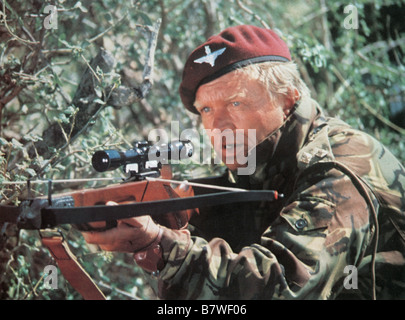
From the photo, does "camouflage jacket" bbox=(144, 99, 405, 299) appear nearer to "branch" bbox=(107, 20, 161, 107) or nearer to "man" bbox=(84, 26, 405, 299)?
"man" bbox=(84, 26, 405, 299)

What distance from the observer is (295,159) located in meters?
2.30

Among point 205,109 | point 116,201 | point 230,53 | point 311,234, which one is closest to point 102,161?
point 116,201

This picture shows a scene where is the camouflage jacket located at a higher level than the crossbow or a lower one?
lower

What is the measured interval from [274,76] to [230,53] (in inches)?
8.7

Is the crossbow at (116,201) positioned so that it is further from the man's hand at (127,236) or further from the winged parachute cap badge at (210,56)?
the winged parachute cap badge at (210,56)

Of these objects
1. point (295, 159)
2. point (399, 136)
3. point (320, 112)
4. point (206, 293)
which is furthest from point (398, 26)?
point (206, 293)

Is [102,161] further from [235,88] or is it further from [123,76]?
[123,76]

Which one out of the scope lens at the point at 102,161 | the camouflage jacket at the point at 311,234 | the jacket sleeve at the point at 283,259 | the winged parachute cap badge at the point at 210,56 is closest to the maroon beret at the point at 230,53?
the winged parachute cap badge at the point at 210,56

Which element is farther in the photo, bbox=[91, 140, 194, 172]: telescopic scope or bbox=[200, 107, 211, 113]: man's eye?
bbox=[200, 107, 211, 113]: man's eye

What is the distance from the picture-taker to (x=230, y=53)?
2309mm

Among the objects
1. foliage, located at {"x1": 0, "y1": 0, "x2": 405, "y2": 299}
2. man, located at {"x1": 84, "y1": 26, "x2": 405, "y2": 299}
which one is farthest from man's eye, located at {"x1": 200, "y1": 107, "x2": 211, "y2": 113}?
foliage, located at {"x1": 0, "y1": 0, "x2": 405, "y2": 299}

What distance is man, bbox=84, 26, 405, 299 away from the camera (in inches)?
74.5

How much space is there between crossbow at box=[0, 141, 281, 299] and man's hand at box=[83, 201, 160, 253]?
24mm

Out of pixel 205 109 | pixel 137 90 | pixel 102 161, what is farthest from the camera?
pixel 137 90
